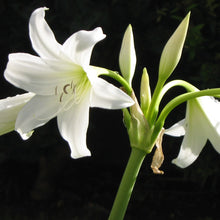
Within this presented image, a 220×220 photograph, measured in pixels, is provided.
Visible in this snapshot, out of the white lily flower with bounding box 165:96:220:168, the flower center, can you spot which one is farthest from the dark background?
the white lily flower with bounding box 165:96:220:168

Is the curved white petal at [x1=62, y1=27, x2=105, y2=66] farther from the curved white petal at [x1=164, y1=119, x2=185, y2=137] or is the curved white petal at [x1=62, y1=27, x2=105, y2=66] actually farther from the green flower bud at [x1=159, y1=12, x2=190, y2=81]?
the curved white petal at [x1=164, y1=119, x2=185, y2=137]

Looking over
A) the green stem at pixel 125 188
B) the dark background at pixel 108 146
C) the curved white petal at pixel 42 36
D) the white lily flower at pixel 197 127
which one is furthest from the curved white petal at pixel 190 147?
the dark background at pixel 108 146

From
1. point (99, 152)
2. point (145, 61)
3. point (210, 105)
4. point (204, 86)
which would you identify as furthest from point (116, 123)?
point (210, 105)

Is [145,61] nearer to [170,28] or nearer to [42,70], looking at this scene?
[170,28]

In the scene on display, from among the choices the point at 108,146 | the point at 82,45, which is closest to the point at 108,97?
the point at 82,45

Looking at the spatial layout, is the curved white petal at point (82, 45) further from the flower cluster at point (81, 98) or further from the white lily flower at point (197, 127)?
the white lily flower at point (197, 127)

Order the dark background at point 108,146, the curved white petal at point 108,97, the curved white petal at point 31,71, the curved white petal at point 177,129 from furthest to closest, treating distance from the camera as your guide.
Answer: the dark background at point 108,146
the curved white petal at point 177,129
the curved white petal at point 31,71
the curved white petal at point 108,97
